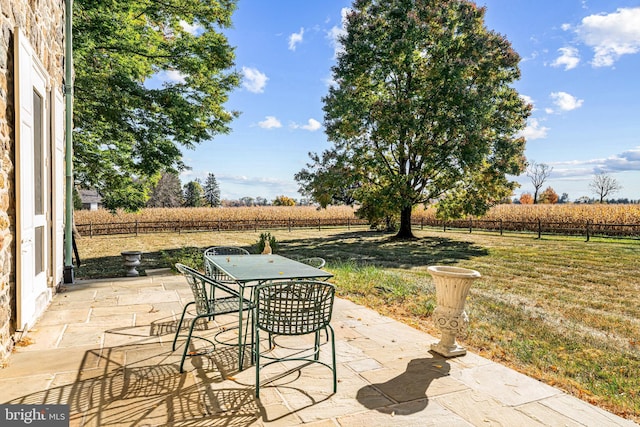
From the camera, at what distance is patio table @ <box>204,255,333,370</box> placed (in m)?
2.96

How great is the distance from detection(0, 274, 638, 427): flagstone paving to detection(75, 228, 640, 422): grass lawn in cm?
64

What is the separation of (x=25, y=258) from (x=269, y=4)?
19.5 ft

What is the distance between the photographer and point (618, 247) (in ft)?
42.9

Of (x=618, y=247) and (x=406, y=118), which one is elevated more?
(x=406, y=118)

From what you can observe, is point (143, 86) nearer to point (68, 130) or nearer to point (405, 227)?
point (68, 130)

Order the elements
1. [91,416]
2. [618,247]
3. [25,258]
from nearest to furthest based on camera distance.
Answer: [91,416]
[25,258]
[618,247]

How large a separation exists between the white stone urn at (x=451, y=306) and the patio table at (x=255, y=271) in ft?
3.49

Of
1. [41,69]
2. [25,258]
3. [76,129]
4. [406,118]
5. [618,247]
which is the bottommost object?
[618,247]

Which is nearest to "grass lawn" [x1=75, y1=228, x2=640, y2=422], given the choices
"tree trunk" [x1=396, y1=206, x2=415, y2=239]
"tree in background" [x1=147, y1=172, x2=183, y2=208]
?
"tree trunk" [x1=396, y1=206, x2=415, y2=239]

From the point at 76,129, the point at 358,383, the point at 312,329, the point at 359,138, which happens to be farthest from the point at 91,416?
the point at 359,138

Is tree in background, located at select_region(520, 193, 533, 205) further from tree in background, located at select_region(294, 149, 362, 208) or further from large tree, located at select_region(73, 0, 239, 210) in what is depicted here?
large tree, located at select_region(73, 0, 239, 210)

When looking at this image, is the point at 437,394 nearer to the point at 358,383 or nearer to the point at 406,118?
the point at 358,383

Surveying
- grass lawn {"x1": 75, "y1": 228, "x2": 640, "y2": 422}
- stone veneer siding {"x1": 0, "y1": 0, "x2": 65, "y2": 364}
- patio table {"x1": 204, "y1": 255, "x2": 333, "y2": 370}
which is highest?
stone veneer siding {"x1": 0, "y1": 0, "x2": 65, "y2": 364}

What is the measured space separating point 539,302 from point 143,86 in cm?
1019
